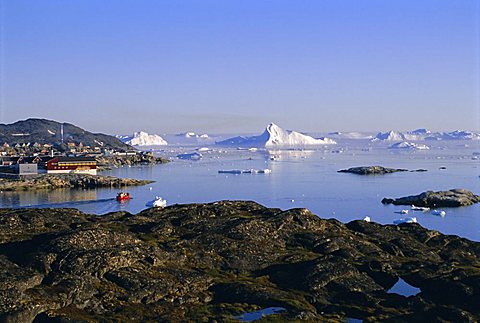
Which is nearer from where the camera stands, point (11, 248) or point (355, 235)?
point (11, 248)

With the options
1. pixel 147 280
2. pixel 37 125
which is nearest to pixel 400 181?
pixel 147 280

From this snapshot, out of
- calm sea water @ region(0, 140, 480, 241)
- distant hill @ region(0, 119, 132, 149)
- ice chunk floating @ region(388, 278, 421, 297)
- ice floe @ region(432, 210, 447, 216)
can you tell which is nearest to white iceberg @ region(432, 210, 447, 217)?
ice floe @ region(432, 210, 447, 216)

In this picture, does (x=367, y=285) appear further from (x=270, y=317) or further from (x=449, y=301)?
(x=270, y=317)

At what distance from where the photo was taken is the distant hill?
143 metres

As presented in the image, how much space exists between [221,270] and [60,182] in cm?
4579

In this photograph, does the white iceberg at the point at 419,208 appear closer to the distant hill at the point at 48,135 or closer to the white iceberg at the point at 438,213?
the white iceberg at the point at 438,213

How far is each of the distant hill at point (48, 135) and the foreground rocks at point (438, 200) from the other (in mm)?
98993

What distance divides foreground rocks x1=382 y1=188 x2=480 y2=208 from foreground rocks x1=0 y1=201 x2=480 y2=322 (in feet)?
72.8

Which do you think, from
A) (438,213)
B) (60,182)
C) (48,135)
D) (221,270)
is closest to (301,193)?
(438,213)

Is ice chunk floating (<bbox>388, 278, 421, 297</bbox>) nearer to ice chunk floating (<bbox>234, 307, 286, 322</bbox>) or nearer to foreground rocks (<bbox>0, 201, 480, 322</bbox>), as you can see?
foreground rocks (<bbox>0, 201, 480, 322</bbox>)

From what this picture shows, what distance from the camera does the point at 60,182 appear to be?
209 feet

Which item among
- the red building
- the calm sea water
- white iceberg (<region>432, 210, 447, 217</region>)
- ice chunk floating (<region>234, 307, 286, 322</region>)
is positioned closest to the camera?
ice chunk floating (<region>234, 307, 286, 322</region>)

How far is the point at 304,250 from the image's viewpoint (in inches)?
973

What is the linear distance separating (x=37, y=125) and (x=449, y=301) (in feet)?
538
